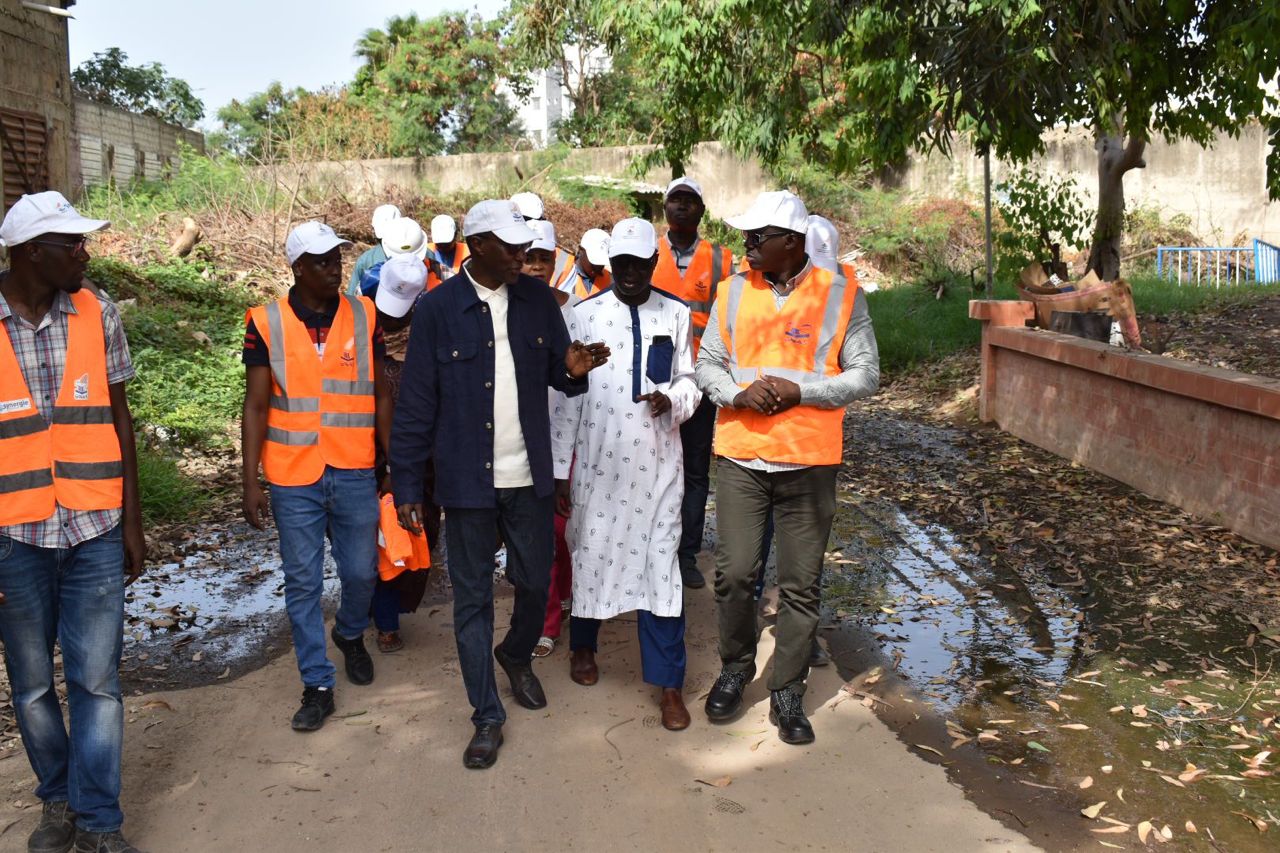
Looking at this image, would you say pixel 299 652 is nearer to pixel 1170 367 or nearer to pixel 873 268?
pixel 1170 367

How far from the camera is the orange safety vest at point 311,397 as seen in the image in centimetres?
461

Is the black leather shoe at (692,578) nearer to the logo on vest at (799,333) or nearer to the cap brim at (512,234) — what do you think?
the logo on vest at (799,333)

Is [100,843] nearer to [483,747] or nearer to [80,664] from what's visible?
→ [80,664]

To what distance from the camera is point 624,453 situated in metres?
4.90

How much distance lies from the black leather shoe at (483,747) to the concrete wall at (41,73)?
1247 centimetres

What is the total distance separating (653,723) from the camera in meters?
4.82

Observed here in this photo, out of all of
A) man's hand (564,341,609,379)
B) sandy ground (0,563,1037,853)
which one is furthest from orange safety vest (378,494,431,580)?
man's hand (564,341,609,379)

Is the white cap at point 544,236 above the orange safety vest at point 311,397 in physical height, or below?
above

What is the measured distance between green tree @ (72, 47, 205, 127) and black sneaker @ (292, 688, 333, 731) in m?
34.2

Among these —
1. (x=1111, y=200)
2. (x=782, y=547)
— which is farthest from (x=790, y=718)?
(x=1111, y=200)

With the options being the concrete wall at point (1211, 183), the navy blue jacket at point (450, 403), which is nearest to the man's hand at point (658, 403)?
the navy blue jacket at point (450, 403)

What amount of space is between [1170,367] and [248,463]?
236 inches

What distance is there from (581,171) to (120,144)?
902cm

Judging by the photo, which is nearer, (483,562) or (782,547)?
(483,562)
